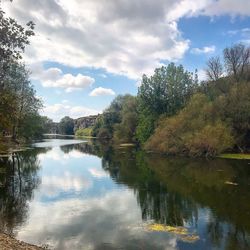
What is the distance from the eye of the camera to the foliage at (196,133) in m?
69.6

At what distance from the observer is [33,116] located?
264 ft

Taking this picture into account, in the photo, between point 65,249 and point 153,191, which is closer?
point 65,249

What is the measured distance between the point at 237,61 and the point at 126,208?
7064 cm

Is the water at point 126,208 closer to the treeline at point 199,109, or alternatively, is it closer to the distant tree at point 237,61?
the treeline at point 199,109

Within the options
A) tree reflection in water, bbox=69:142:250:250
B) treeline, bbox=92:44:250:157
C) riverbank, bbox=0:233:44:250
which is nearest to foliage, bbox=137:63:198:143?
treeline, bbox=92:44:250:157

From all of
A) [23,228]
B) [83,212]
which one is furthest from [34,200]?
[23,228]

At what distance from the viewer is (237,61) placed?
89625 mm

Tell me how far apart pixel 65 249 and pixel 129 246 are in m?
3.29

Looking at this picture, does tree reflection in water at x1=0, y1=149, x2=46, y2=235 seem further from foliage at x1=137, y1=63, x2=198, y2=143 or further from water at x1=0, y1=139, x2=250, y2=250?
foliage at x1=137, y1=63, x2=198, y2=143

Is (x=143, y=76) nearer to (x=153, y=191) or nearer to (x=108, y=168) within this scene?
(x=108, y=168)

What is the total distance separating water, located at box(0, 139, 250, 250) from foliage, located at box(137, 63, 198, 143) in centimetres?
4705

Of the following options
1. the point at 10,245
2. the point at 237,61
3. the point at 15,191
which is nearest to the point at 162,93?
the point at 237,61

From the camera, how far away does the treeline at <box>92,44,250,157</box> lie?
234 ft

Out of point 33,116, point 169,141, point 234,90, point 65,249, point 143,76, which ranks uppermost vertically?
point 143,76
